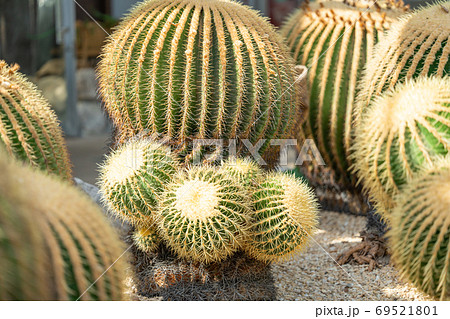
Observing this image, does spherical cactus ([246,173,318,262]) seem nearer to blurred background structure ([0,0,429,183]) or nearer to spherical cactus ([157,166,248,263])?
spherical cactus ([157,166,248,263])

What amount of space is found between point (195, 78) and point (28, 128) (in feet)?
1.93

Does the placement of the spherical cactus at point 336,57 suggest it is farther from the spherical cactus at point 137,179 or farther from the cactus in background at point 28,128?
the cactus in background at point 28,128

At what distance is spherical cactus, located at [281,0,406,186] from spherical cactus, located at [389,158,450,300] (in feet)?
3.68

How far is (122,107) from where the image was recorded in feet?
6.13

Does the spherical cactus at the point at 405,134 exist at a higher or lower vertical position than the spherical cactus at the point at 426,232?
higher

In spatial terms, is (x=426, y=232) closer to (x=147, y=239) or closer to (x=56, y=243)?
(x=56, y=243)

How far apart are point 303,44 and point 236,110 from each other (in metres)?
0.92

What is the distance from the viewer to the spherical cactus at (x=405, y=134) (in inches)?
52.1

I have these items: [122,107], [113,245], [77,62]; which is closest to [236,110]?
[122,107]

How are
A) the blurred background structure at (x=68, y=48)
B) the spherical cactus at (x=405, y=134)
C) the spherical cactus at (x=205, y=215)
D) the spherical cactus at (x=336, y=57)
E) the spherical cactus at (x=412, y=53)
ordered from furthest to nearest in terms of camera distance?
the blurred background structure at (x=68, y=48), the spherical cactus at (x=336, y=57), the spherical cactus at (x=412, y=53), the spherical cactus at (x=205, y=215), the spherical cactus at (x=405, y=134)

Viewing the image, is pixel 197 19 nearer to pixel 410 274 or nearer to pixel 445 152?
pixel 445 152

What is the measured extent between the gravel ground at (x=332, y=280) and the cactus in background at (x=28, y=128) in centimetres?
93

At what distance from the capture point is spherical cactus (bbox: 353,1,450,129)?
1742 millimetres

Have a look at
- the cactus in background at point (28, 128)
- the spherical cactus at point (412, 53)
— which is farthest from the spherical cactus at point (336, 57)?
the cactus in background at point (28, 128)
